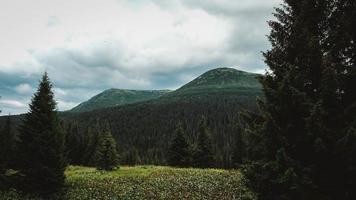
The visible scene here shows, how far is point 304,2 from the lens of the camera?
14758mm

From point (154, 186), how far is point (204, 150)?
27859 millimetres

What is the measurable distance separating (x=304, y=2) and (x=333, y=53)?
228 cm

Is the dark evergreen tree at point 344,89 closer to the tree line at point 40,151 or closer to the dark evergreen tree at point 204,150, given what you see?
the tree line at point 40,151

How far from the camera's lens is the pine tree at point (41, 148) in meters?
35.6

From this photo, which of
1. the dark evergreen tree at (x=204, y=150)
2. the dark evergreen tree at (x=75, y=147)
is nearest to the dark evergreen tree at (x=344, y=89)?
the dark evergreen tree at (x=204, y=150)

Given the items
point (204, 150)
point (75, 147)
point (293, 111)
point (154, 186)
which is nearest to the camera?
point (293, 111)

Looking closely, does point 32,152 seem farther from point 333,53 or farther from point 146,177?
point 333,53

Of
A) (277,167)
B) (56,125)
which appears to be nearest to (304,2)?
(277,167)

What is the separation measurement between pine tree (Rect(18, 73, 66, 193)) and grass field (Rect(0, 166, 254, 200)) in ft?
5.13

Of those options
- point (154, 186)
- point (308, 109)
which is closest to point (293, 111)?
point (308, 109)

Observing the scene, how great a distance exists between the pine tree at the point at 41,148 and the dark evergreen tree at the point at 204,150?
32.0 meters

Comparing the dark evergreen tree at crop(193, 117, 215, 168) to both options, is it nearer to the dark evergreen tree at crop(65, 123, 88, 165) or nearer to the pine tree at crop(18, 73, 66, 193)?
the pine tree at crop(18, 73, 66, 193)

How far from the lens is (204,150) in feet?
216

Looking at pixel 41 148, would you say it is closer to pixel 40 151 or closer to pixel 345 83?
pixel 40 151
